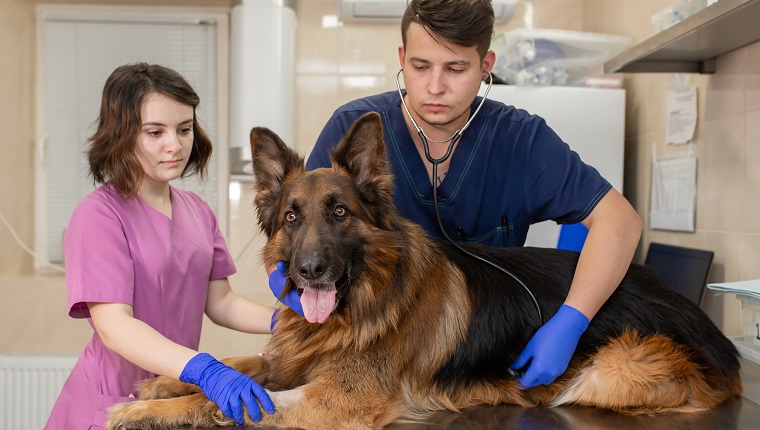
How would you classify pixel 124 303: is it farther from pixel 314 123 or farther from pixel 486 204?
pixel 314 123

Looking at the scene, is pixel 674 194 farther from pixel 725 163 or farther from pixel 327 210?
pixel 327 210

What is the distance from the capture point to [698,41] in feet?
8.48

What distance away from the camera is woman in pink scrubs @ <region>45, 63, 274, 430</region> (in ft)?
6.14

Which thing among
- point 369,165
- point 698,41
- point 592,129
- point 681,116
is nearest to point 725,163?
point 681,116

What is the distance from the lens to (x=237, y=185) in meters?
4.56

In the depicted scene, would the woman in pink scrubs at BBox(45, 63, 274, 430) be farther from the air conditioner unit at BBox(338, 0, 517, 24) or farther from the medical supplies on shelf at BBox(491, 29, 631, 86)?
the air conditioner unit at BBox(338, 0, 517, 24)

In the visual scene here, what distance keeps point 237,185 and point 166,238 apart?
2444 millimetres

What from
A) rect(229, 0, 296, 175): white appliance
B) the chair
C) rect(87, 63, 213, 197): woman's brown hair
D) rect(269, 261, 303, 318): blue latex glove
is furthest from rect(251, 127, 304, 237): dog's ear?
rect(229, 0, 296, 175): white appliance

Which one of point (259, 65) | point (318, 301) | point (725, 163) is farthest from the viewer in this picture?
point (259, 65)

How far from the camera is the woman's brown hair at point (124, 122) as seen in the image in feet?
6.66

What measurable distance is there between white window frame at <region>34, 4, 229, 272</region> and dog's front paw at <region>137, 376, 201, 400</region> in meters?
2.80

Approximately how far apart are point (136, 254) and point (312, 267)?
2.22 ft

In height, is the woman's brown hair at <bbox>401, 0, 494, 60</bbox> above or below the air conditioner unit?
below

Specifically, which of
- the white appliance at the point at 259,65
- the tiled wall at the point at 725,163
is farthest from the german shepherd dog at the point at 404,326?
the white appliance at the point at 259,65
